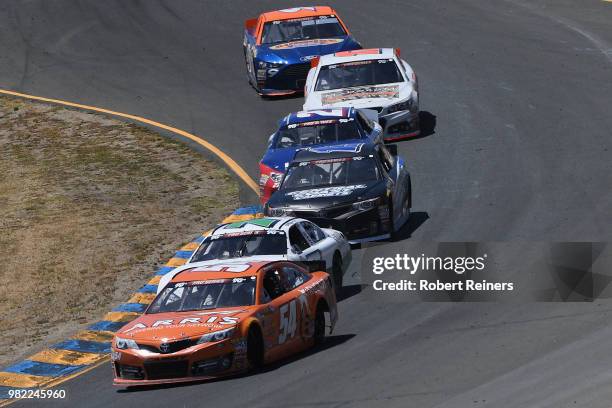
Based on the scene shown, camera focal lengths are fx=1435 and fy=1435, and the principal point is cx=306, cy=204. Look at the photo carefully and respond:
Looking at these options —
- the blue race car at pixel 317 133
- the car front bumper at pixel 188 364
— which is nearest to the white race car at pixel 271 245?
the car front bumper at pixel 188 364

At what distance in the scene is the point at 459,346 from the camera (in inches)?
612

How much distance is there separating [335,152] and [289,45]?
29.3 feet

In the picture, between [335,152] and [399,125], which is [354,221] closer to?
[335,152]

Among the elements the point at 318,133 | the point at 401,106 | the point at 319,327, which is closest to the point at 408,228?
the point at 318,133

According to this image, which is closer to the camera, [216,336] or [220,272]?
[216,336]

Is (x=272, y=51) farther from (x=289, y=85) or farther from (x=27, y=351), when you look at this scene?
(x=27, y=351)

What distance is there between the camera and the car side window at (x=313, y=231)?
1944cm

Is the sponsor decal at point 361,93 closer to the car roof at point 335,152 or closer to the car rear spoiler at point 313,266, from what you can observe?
the car roof at point 335,152

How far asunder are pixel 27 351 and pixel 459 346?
19.6ft

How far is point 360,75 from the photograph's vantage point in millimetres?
27656

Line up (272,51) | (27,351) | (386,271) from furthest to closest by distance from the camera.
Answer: (272,51), (386,271), (27,351)

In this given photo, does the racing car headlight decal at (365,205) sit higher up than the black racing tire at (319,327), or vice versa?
the racing car headlight decal at (365,205)

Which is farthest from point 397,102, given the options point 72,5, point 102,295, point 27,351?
point 72,5

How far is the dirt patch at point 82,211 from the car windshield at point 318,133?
151 cm
